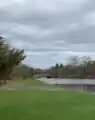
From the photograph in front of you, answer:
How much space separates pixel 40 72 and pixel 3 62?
260 ft

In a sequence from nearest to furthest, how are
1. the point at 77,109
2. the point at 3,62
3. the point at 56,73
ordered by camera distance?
the point at 3,62 < the point at 77,109 < the point at 56,73

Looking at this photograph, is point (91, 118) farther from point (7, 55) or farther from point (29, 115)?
point (7, 55)

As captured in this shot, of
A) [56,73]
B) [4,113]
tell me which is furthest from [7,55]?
[56,73]

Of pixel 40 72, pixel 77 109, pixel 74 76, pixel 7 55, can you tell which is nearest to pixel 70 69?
pixel 74 76

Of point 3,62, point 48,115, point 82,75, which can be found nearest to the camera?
point 3,62

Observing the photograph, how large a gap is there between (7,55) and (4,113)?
4.63 m

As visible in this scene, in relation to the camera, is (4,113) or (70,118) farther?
(4,113)

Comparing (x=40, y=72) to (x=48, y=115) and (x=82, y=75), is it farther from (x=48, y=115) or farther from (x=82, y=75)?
(x=48, y=115)

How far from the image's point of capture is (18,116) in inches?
514

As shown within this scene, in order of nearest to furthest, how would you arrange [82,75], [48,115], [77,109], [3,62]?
[3,62]
[48,115]
[77,109]
[82,75]

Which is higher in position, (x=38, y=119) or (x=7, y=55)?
(x=7, y=55)

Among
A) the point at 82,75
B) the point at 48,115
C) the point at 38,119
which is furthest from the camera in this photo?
the point at 82,75

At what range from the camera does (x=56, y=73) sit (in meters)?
87.6

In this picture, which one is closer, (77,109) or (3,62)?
(3,62)
